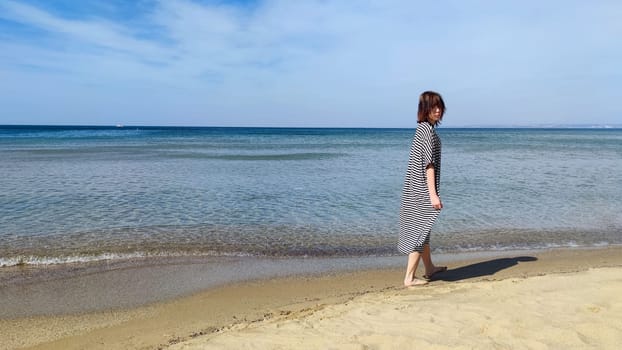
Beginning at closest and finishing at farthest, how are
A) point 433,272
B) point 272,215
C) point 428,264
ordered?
1. point 428,264
2. point 433,272
3. point 272,215

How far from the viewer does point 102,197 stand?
11258 mm

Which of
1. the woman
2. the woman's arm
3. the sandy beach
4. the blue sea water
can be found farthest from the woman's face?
the blue sea water

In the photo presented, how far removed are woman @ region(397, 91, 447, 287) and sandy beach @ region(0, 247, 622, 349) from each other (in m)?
0.49

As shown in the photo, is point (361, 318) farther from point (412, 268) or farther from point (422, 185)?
point (422, 185)

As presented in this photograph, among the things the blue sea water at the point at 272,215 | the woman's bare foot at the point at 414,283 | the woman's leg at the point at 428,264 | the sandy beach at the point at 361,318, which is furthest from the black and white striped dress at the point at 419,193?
the blue sea water at the point at 272,215

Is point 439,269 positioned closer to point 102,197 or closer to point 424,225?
point 424,225

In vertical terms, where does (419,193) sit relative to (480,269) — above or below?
above

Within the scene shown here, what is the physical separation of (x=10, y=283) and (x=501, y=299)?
18.2 ft

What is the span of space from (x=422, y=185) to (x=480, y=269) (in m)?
1.92

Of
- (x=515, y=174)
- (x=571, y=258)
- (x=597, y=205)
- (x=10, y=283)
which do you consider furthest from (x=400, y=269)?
(x=515, y=174)

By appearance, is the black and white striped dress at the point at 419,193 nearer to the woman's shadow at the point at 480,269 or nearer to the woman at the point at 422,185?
the woman at the point at 422,185

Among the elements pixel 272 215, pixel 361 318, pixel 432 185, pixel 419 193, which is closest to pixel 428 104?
pixel 432 185

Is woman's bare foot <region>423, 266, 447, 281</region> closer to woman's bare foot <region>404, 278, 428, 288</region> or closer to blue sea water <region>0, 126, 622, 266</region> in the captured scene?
woman's bare foot <region>404, 278, 428, 288</region>

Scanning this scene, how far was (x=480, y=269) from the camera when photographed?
6246 millimetres
